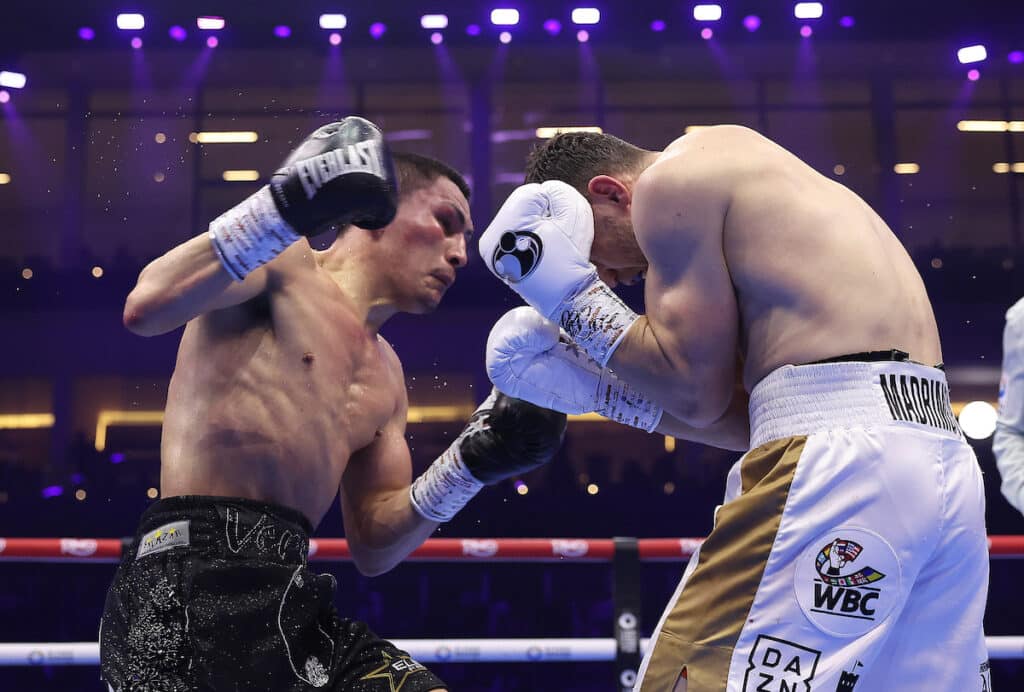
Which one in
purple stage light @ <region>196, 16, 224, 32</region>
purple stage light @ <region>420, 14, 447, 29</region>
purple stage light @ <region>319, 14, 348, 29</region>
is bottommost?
purple stage light @ <region>196, 16, 224, 32</region>

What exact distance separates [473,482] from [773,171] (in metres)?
1.04

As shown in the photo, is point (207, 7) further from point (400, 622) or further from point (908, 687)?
point (908, 687)

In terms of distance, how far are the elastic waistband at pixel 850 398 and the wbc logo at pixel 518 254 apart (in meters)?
0.45

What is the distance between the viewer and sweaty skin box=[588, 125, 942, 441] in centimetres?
150

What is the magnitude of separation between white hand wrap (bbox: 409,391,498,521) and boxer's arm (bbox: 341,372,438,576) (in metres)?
0.02

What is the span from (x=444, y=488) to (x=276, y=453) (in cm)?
46

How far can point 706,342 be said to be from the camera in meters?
1.54

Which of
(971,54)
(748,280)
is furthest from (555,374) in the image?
(971,54)

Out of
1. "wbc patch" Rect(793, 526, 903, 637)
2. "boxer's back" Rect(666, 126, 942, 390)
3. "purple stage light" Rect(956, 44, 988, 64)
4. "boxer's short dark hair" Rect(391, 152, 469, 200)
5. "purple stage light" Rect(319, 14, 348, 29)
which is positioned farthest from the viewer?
"purple stage light" Rect(956, 44, 988, 64)

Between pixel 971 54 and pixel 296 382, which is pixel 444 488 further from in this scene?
pixel 971 54

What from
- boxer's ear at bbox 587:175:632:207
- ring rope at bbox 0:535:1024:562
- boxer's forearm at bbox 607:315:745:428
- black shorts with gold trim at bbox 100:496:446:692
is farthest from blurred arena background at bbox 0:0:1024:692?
boxer's forearm at bbox 607:315:745:428

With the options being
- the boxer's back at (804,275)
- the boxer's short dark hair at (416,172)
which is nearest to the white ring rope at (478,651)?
the boxer's short dark hair at (416,172)

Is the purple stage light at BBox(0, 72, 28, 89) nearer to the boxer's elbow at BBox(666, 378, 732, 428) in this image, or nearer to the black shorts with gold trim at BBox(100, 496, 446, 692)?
the black shorts with gold trim at BBox(100, 496, 446, 692)

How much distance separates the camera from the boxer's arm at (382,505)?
2238 mm
